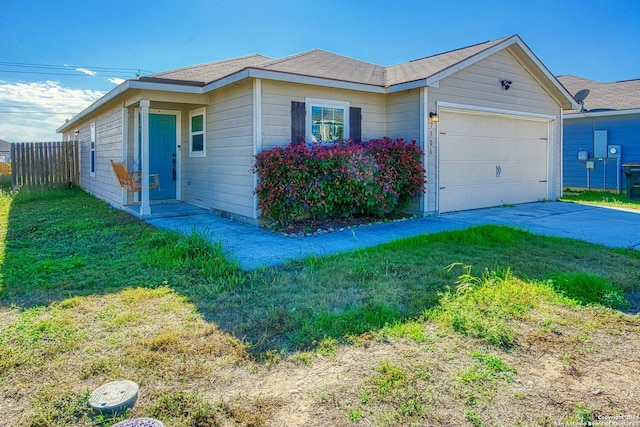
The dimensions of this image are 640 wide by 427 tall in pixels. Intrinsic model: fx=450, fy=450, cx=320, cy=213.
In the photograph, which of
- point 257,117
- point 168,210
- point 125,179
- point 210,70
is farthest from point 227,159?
point 210,70

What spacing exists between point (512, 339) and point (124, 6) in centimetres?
1351

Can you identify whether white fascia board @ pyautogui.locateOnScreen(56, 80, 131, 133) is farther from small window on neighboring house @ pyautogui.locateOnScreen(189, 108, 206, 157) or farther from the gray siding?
small window on neighboring house @ pyautogui.locateOnScreen(189, 108, 206, 157)

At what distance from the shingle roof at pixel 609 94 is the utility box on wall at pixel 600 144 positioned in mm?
789

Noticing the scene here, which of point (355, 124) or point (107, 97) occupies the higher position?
point (107, 97)

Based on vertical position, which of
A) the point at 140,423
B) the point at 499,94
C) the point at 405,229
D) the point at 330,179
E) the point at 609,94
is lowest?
the point at 140,423

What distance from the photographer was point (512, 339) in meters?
3.05

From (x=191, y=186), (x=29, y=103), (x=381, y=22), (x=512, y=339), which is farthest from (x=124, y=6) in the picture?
(x=29, y=103)

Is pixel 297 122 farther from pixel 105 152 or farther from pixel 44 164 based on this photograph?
pixel 44 164

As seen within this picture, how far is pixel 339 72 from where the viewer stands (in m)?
8.77

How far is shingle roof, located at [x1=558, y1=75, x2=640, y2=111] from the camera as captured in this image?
1412cm

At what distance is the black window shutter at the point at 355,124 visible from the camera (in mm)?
8461

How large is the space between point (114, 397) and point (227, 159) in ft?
21.2

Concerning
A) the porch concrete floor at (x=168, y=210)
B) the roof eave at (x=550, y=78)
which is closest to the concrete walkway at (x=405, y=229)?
the porch concrete floor at (x=168, y=210)

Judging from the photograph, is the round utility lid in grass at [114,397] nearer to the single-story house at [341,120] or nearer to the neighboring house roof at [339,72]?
the single-story house at [341,120]
